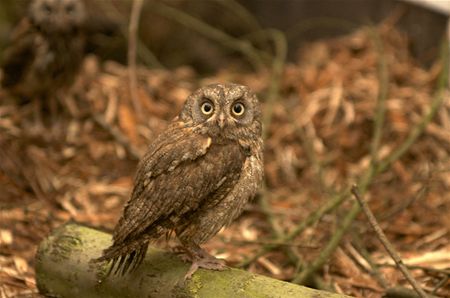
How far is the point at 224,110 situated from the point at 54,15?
113 inches

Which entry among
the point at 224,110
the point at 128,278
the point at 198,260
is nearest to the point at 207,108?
the point at 224,110

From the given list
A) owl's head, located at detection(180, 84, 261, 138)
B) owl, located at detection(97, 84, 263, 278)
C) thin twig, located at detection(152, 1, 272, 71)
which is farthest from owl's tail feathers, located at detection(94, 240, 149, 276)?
thin twig, located at detection(152, 1, 272, 71)

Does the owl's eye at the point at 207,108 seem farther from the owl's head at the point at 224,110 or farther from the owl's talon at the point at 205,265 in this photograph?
the owl's talon at the point at 205,265

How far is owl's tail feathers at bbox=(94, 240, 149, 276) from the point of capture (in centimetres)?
279

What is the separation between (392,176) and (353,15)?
246 centimetres

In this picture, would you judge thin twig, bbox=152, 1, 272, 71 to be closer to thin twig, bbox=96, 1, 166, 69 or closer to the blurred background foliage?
the blurred background foliage

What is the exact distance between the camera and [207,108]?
9.54ft

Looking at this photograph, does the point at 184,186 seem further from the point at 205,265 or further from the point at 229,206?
the point at 205,265

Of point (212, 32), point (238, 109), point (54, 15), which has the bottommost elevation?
point (238, 109)

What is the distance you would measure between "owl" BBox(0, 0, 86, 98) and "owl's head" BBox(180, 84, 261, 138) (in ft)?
8.47

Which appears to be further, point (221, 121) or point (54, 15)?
point (54, 15)

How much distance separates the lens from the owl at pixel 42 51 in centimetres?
529

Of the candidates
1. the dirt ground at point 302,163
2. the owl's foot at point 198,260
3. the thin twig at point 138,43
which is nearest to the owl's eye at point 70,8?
the thin twig at point 138,43

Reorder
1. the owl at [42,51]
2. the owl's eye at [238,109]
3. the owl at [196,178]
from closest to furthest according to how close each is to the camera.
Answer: the owl at [196,178] < the owl's eye at [238,109] < the owl at [42,51]
